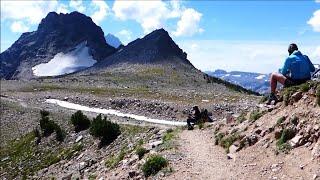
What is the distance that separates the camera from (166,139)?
2603 cm

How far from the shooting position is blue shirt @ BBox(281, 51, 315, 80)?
69.2ft

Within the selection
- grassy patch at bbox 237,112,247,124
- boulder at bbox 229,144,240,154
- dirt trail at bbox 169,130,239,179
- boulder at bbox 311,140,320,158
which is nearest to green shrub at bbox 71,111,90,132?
dirt trail at bbox 169,130,239,179

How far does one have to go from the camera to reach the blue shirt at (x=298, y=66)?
21.1m

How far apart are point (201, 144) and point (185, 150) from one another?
1.30 meters

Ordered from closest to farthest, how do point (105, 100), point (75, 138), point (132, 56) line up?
point (75, 138) → point (105, 100) → point (132, 56)

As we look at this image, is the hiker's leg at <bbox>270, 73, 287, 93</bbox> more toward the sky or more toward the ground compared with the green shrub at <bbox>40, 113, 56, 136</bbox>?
more toward the sky

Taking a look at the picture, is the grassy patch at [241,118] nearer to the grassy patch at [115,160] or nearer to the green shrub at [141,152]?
the green shrub at [141,152]

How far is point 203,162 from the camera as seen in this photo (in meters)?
20.5

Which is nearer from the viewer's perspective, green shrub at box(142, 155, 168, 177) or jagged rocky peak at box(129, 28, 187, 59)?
green shrub at box(142, 155, 168, 177)

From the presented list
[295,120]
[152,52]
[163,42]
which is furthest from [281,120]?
[163,42]

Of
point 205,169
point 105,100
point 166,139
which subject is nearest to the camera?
point 205,169

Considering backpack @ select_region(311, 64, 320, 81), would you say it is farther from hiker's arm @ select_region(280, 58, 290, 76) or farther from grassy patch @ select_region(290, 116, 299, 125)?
grassy patch @ select_region(290, 116, 299, 125)

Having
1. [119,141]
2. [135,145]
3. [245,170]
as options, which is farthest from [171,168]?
[119,141]

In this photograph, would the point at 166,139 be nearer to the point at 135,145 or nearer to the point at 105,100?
the point at 135,145
